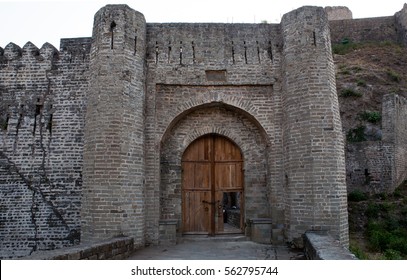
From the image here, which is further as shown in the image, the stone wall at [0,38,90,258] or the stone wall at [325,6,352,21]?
the stone wall at [325,6,352,21]

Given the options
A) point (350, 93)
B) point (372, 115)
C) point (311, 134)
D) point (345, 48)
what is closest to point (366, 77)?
point (350, 93)

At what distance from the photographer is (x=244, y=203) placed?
9.95 meters

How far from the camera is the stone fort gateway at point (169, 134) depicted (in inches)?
344

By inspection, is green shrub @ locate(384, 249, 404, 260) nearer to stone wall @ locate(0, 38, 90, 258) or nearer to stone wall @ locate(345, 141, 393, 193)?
stone wall @ locate(345, 141, 393, 193)

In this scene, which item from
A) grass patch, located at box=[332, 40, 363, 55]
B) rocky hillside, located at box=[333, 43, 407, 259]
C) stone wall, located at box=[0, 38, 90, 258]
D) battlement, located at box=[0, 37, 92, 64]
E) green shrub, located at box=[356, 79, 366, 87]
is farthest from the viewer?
grass patch, located at box=[332, 40, 363, 55]


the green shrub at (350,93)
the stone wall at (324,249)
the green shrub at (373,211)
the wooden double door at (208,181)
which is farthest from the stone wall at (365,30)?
the stone wall at (324,249)

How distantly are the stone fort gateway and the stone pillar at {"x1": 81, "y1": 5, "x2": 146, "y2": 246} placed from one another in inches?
1.1

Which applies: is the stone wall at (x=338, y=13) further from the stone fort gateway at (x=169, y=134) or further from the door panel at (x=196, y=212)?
the door panel at (x=196, y=212)

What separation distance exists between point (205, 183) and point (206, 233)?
129cm

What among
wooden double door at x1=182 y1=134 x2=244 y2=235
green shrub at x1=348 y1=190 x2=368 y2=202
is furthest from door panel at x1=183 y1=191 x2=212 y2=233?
green shrub at x1=348 y1=190 x2=368 y2=202

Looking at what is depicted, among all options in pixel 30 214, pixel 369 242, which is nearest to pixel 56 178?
pixel 30 214

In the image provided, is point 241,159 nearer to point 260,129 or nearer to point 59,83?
point 260,129

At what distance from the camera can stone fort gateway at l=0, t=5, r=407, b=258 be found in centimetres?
875

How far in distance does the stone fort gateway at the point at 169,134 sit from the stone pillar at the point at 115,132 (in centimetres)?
3
